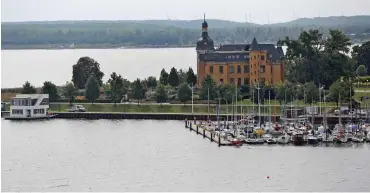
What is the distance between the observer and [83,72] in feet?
212

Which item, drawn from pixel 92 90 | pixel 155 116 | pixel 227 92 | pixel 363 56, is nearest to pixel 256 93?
pixel 227 92

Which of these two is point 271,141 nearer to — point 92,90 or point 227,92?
point 227,92

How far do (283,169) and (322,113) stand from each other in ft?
50.2

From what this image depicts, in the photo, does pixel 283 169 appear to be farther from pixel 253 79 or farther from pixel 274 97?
pixel 253 79

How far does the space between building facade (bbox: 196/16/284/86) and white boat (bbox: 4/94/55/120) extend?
8.86m

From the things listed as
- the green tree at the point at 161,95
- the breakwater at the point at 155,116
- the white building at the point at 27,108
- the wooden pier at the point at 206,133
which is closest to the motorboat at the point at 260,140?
the wooden pier at the point at 206,133

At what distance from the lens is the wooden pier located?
43.0 meters

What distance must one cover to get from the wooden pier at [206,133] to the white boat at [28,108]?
8.12m

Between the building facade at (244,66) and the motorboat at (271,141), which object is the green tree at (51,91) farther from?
the motorboat at (271,141)

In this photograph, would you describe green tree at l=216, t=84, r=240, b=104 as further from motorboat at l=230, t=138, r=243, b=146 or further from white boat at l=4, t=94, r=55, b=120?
motorboat at l=230, t=138, r=243, b=146

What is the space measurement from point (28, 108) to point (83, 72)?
31.3 ft

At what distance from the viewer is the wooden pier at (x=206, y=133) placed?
4303cm

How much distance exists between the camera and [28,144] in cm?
4388

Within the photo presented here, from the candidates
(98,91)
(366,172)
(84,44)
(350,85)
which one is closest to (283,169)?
(366,172)
